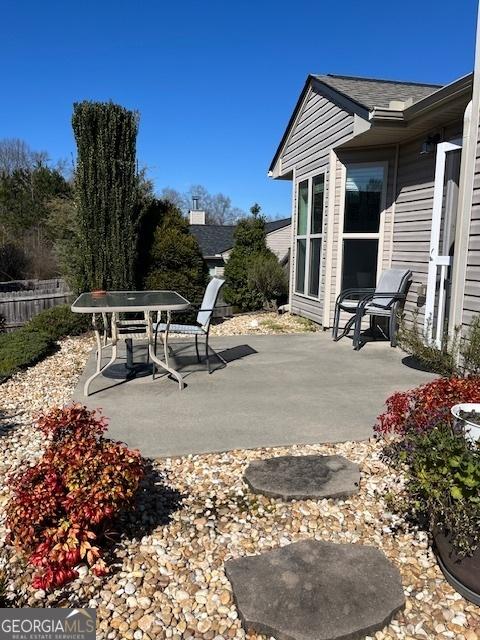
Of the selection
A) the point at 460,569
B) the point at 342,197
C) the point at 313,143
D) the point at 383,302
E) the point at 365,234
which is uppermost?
the point at 313,143

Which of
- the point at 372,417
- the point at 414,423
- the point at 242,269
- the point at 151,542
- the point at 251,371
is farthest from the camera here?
the point at 242,269

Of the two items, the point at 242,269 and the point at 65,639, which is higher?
the point at 242,269

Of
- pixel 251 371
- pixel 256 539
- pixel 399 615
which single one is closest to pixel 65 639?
pixel 256 539

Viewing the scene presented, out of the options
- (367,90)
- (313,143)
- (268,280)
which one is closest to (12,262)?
(268,280)

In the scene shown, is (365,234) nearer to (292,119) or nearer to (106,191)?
(292,119)

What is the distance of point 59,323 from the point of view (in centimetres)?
668

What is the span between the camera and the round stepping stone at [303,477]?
2266 millimetres

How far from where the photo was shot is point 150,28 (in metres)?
8.33

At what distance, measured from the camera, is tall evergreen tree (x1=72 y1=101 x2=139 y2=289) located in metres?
6.79

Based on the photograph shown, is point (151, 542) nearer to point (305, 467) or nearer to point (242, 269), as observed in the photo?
point (305, 467)

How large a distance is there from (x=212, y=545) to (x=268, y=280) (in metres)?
8.52

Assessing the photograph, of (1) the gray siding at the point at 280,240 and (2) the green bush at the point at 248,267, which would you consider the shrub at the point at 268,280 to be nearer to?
(2) the green bush at the point at 248,267

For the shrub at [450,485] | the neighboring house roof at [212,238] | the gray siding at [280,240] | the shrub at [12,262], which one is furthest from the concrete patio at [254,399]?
the gray siding at [280,240]

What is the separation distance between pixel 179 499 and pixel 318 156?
20.3 ft
